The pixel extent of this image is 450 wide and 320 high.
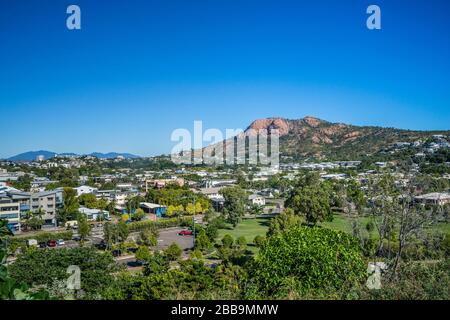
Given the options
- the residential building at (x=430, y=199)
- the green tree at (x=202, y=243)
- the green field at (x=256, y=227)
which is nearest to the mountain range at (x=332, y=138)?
the green field at (x=256, y=227)

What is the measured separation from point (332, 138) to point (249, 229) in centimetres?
6336

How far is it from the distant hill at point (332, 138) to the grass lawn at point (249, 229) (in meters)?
39.1

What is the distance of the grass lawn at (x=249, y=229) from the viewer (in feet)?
62.3

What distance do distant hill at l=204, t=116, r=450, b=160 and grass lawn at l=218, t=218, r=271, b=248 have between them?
39.1 metres

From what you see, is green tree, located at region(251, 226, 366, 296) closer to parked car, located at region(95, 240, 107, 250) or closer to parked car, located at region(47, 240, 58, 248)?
parked car, located at region(95, 240, 107, 250)

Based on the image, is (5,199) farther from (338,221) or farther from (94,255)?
(338,221)

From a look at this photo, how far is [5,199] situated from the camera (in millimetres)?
20469

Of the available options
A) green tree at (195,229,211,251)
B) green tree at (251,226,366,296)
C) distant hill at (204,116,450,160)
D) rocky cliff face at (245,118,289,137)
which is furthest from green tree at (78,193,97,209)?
rocky cliff face at (245,118,289,137)

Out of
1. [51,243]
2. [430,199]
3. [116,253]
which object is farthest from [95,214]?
[430,199]

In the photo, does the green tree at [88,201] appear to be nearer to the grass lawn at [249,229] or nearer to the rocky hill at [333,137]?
the grass lawn at [249,229]

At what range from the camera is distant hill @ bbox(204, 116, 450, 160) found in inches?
2429
